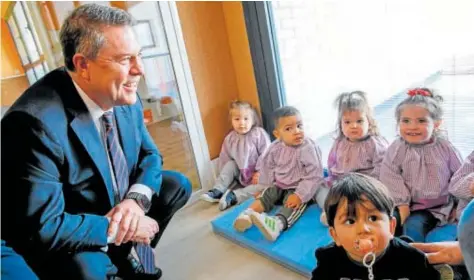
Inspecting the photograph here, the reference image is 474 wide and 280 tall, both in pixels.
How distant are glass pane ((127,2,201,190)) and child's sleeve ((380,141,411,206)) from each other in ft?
3.85

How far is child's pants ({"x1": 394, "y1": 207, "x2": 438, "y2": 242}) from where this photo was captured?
4.50 ft

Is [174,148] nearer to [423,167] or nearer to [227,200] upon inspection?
[227,200]

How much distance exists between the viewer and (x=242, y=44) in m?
2.33

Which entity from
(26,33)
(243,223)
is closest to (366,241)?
(243,223)

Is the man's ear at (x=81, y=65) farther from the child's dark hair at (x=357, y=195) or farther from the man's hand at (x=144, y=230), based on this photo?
the child's dark hair at (x=357, y=195)

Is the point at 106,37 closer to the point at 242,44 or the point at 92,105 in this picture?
the point at 92,105

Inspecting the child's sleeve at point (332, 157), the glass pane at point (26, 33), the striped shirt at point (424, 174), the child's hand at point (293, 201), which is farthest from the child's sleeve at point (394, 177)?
the glass pane at point (26, 33)

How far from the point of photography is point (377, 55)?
180 centimetres

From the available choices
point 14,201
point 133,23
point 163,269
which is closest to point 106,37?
point 133,23

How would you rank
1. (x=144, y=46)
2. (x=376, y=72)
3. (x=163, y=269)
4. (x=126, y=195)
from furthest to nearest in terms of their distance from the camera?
(x=144, y=46) → (x=376, y=72) → (x=163, y=269) → (x=126, y=195)

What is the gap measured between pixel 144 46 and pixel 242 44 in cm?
60

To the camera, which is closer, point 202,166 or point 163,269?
point 163,269

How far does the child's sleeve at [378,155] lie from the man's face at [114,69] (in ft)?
3.55

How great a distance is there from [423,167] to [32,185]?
1.37 m
